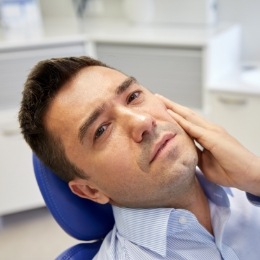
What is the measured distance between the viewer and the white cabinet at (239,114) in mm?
1671

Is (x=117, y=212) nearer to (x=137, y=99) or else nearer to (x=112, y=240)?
(x=112, y=240)

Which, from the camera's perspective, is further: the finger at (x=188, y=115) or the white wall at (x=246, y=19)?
the white wall at (x=246, y=19)

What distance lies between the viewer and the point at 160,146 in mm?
855

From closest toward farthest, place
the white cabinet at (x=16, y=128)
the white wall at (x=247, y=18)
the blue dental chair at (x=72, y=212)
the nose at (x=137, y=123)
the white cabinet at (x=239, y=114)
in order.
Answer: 1. the nose at (x=137, y=123)
2. the blue dental chair at (x=72, y=212)
3. the white cabinet at (x=239, y=114)
4. the white cabinet at (x=16, y=128)
5. the white wall at (x=247, y=18)

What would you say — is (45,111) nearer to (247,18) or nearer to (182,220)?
(182,220)

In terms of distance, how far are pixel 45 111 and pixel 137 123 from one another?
0.24 m

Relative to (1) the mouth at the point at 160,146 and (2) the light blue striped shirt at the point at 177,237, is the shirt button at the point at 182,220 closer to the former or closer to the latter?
(2) the light blue striped shirt at the point at 177,237

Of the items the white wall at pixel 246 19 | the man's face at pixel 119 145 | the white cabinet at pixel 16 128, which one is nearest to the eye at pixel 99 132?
the man's face at pixel 119 145

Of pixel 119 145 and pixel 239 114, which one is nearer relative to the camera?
pixel 119 145

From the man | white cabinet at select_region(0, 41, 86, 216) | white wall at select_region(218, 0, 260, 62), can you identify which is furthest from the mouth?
white wall at select_region(218, 0, 260, 62)

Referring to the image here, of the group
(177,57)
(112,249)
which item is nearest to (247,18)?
(177,57)

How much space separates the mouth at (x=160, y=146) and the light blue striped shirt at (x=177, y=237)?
16cm

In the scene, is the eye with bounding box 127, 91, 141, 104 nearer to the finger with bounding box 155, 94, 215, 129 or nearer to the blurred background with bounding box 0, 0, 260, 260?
the finger with bounding box 155, 94, 215, 129

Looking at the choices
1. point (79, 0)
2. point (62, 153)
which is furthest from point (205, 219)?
point (79, 0)
